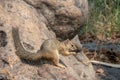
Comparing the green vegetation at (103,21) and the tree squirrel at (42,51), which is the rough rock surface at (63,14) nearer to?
the tree squirrel at (42,51)

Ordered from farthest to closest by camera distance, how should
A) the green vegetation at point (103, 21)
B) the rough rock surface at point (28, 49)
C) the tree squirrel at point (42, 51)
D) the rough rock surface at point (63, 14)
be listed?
1. the green vegetation at point (103, 21)
2. the rough rock surface at point (63, 14)
3. the tree squirrel at point (42, 51)
4. the rough rock surface at point (28, 49)

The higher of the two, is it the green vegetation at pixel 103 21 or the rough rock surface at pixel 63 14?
the rough rock surface at pixel 63 14

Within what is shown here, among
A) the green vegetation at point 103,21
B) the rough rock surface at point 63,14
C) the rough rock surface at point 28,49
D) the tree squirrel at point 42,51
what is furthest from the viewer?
the green vegetation at point 103,21

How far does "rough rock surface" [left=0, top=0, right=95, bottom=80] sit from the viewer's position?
5105 mm

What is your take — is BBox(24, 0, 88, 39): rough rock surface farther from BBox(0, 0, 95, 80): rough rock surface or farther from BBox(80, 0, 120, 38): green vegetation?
BBox(80, 0, 120, 38): green vegetation

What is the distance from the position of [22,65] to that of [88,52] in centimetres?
373

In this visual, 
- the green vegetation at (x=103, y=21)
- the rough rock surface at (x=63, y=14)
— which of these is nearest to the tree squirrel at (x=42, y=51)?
the rough rock surface at (x=63, y=14)

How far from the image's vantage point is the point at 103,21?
11461 mm

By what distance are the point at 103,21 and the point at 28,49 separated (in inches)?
240

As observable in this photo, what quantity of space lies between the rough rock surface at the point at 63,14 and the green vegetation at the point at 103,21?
3.20 meters

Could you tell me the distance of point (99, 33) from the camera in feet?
35.8

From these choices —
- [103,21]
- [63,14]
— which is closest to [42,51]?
[63,14]

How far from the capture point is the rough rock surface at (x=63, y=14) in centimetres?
705

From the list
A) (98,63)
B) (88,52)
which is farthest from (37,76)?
(88,52)
